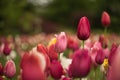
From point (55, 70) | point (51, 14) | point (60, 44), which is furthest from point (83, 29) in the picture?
point (51, 14)

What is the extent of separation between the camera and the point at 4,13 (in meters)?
13.7

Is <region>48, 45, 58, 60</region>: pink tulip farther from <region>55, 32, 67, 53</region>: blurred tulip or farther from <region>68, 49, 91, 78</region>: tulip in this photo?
<region>68, 49, 91, 78</region>: tulip

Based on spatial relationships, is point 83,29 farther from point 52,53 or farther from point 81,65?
point 81,65

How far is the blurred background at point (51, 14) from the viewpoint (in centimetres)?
1404

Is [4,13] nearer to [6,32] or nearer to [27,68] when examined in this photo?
[6,32]

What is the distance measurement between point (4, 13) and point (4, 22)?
0.39 meters

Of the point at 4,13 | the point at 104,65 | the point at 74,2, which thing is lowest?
the point at 104,65

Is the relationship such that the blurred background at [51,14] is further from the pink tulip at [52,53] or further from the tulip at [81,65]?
the tulip at [81,65]

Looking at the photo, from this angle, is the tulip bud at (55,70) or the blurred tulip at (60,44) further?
the blurred tulip at (60,44)

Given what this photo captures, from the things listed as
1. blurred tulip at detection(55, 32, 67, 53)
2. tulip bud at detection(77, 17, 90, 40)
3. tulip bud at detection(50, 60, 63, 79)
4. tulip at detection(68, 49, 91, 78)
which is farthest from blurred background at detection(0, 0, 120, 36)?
tulip at detection(68, 49, 91, 78)

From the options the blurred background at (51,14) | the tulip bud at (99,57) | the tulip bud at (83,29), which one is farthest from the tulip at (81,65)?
the blurred background at (51,14)

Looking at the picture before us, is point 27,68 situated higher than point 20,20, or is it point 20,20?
point 20,20

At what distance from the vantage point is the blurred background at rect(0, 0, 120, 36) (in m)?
14.0

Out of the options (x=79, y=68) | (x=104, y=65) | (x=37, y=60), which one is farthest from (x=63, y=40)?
(x=37, y=60)
